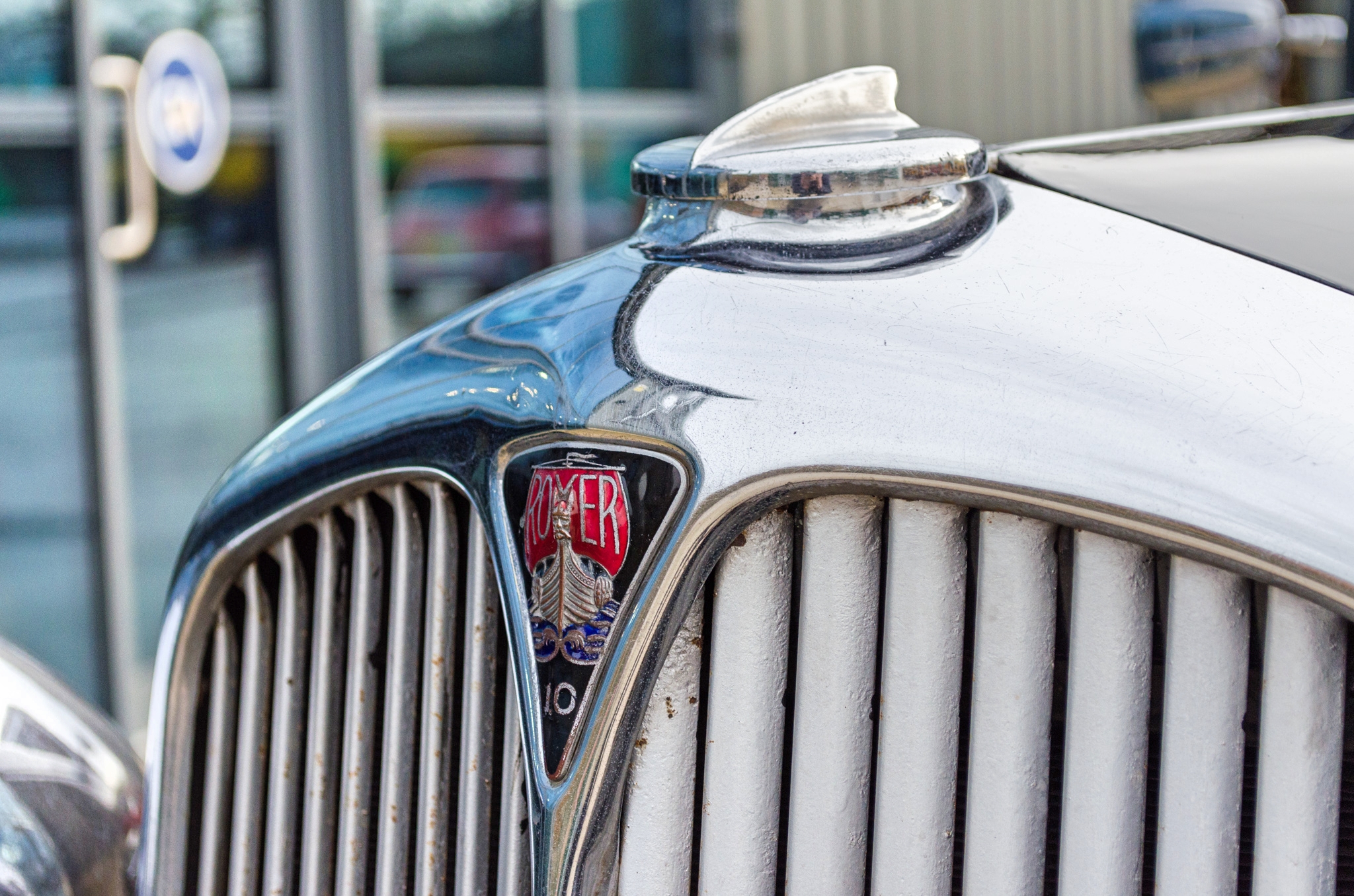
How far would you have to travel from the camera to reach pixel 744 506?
0.79 metres

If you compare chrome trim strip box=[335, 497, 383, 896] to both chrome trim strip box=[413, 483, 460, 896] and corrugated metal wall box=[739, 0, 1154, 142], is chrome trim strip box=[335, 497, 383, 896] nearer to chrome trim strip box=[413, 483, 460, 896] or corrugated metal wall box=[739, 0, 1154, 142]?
chrome trim strip box=[413, 483, 460, 896]

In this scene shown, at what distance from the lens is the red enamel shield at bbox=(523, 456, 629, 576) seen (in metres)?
0.83

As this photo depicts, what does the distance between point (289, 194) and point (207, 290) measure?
0.45 meters

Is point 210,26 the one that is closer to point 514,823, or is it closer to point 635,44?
point 635,44

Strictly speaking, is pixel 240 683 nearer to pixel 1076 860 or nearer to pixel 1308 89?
pixel 1076 860

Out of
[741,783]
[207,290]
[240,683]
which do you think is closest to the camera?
[741,783]

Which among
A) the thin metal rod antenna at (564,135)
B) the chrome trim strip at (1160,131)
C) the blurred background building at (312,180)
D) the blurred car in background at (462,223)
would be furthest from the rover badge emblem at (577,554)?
the thin metal rod antenna at (564,135)

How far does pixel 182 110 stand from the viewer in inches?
147

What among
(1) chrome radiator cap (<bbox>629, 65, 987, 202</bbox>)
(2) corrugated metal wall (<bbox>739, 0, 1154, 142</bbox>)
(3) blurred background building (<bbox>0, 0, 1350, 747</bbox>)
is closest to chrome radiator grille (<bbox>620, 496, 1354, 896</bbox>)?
(1) chrome radiator cap (<bbox>629, 65, 987, 202</bbox>)

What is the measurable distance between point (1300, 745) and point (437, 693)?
0.58 metres

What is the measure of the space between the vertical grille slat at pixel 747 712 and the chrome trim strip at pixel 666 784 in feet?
0.04

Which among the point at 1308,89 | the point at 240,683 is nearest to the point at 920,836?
the point at 240,683

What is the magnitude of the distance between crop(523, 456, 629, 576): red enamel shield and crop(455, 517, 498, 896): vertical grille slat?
8 cm

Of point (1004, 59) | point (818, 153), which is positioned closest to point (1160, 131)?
point (818, 153)
